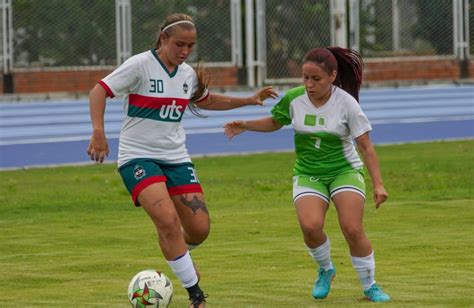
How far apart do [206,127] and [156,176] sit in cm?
1652

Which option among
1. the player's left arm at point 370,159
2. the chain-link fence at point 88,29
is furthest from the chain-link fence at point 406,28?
the player's left arm at point 370,159

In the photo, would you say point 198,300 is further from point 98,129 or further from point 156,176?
point 98,129

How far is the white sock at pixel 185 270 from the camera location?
28.5 ft

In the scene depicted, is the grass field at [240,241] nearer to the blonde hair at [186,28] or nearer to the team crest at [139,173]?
the team crest at [139,173]

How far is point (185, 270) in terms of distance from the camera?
8.71 meters

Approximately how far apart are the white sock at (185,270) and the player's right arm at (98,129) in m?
0.80

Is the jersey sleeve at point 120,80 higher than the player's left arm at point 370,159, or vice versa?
the jersey sleeve at point 120,80

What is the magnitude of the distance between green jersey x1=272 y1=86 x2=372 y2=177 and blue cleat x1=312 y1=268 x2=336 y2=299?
690 millimetres

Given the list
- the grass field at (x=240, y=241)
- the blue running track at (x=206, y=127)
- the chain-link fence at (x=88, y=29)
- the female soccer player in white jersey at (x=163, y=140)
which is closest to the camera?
the female soccer player in white jersey at (x=163, y=140)

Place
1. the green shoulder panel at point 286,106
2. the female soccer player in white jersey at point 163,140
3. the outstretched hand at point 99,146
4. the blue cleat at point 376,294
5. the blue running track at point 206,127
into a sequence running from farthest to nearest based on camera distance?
the blue running track at point 206,127 → the green shoulder panel at point 286,106 → the blue cleat at point 376,294 → the female soccer player in white jersey at point 163,140 → the outstretched hand at point 99,146

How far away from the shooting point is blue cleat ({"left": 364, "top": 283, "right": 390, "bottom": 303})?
8992 millimetres

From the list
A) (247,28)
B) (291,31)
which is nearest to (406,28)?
(291,31)

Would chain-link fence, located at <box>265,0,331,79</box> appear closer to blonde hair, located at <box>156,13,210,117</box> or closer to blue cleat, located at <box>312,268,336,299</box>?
blonde hair, located at <box>156,13,210,117</box>

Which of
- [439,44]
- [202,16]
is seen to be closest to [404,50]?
[439,44]
